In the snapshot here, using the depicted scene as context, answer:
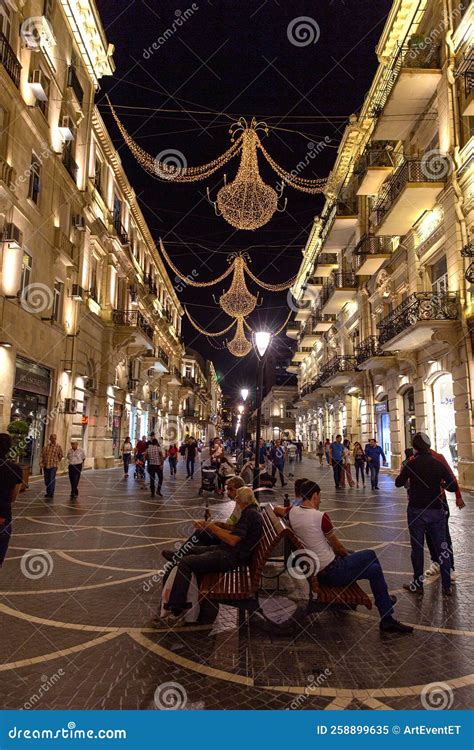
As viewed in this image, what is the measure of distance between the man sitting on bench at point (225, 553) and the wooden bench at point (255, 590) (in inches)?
4.2

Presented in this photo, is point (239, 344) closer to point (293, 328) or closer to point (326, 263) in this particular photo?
point (326, 263)

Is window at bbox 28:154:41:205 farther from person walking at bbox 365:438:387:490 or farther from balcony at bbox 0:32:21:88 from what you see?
person walking at bbox 365:438:387:490

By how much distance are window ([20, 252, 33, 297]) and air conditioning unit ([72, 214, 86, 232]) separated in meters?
5.43

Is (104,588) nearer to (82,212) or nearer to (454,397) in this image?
(454,397)

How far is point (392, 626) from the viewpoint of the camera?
4.32m

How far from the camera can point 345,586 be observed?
447cm

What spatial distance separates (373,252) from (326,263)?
41.0 feet

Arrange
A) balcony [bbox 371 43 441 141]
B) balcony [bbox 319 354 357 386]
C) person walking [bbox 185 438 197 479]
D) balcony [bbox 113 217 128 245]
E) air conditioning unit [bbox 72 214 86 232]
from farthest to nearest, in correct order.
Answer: balcony [bbox 319 354 357 386]
balcony [bbox 113 217 128 245]
air conditioning unit [bbox 72 214 86 232]
person walking [bbox 185 438 197 479]
balcony [bbox 371 43 441 141]

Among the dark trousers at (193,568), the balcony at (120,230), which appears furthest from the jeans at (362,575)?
the balcony at (120,230)

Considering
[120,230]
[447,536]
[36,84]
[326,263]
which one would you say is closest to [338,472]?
[447,536]

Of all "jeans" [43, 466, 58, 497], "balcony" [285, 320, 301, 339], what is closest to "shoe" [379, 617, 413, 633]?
"jeans" [43, 466, 58, 497]

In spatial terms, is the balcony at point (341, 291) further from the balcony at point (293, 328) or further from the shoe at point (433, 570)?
the shoe at point (433, 570)

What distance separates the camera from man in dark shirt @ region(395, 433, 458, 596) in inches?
221

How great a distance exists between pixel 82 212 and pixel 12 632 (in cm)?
2120
